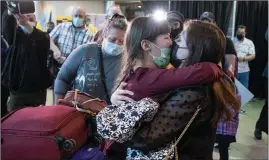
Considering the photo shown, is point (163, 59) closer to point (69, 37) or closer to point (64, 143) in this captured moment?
point (64, 143)

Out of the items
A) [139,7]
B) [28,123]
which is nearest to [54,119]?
[28,123]

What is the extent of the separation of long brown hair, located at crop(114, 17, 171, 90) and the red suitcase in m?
0.32

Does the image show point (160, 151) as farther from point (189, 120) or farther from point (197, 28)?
point (197, 28)

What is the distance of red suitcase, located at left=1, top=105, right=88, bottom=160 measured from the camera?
1209mm

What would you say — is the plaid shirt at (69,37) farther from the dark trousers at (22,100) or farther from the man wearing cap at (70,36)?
the dark trousers at (22,100)

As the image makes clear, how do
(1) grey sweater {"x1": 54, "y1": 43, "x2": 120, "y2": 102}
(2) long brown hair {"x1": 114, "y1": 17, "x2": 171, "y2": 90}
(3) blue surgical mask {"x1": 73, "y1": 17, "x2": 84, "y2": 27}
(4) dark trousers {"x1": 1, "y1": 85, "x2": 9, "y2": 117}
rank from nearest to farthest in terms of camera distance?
1. (2) long brown hair {"x1": 114, "y1": 17, "x2": 171, "y2": 90}
2. (1) grey sweater {"x1": 54, "y1": 43, "x2": 120, "y2": 102}
3. (4) dark trousers {"x1": 1, "y1": 85, "x2": 9, "y2": 117}
4. (3) blue surgical mask {"x1": 73, "y1": 17, "x2": 84, "y2": 27}

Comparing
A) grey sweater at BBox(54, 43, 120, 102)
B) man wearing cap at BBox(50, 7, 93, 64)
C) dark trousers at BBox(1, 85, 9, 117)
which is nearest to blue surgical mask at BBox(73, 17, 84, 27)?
man wearing cap at BBox(50, 7, 93, 64)

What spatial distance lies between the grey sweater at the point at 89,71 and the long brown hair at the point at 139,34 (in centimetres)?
69

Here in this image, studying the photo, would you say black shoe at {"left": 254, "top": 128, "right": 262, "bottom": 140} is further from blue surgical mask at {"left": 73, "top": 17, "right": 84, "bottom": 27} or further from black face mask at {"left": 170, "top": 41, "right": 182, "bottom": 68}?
black face mask at {"left": 170, "top": 41, "right": 182, "bottom": 68}

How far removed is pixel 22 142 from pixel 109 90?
89 cm

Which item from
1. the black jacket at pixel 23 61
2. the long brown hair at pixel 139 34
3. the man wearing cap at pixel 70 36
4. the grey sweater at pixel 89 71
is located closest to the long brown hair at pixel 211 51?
the long brown hair at pixel 139 34

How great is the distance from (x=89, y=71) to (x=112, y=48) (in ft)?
0.66

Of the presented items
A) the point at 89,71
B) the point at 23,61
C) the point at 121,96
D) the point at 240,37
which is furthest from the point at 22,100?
the point at 240,37

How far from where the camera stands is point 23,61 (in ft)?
8.62
